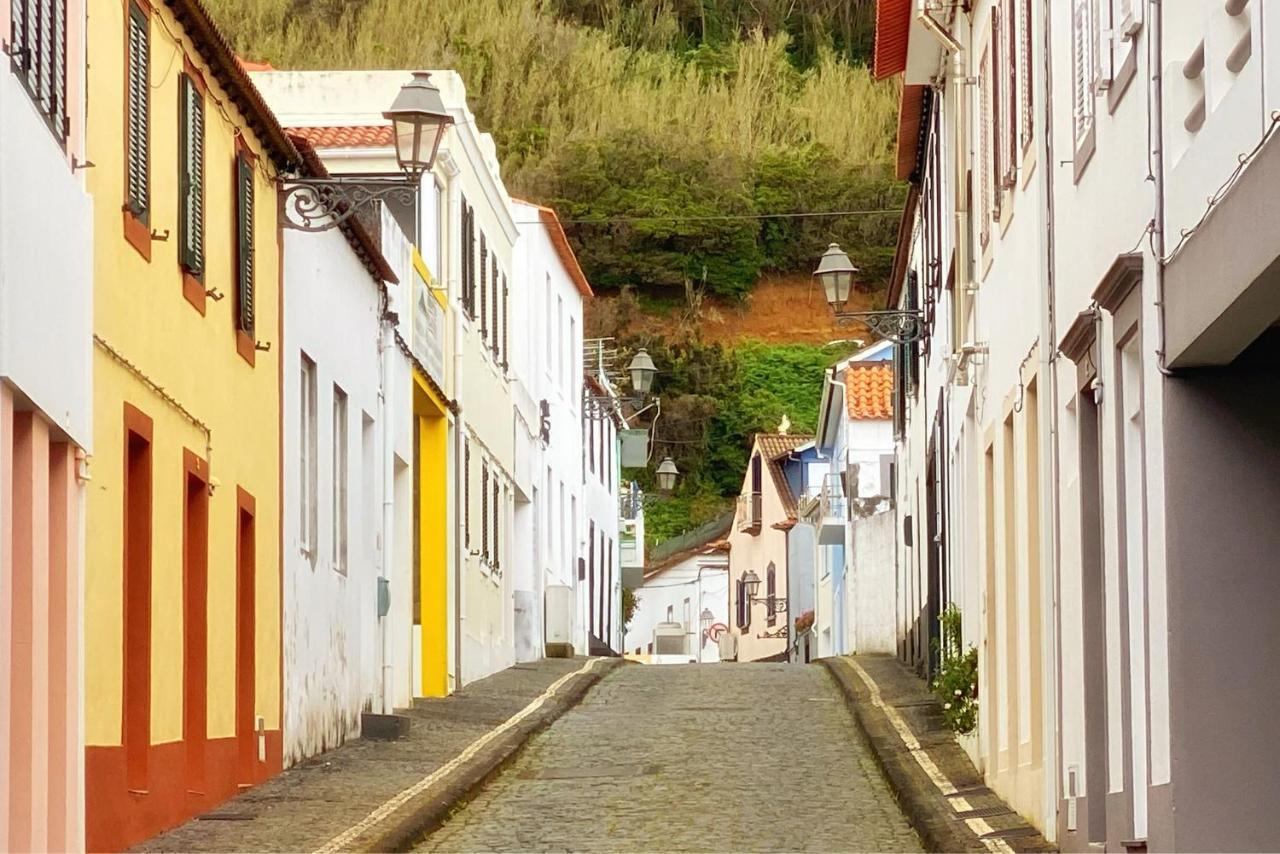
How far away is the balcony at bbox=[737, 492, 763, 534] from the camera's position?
60781 millimetres

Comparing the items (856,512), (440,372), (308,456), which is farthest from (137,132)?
(856,512)

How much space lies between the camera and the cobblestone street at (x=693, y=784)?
14023 millimetres

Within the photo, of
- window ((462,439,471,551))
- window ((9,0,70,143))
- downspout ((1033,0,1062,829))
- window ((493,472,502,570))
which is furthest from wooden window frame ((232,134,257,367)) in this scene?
window ((493,472,502,570))

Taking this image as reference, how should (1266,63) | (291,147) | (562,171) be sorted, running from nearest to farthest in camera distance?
(1266,63), (291,147), (562,171)

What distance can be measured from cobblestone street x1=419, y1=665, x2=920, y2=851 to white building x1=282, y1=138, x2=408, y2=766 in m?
1.55

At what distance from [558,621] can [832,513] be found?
902 cm

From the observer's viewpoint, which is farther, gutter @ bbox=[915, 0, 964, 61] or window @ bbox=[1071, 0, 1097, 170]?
gutter @ bbox=[915, 0, 964, 61]

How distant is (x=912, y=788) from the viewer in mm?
15680

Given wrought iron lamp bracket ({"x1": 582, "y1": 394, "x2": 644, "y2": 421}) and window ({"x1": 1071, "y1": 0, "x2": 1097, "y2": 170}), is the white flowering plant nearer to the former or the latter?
window ({"x1": 1071, "y1": 0, "x2": 1097, "y2": 170})

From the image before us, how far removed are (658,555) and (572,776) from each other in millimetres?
52132

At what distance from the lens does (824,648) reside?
47125 mm

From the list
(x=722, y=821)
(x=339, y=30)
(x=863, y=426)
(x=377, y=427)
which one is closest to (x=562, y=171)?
(x=339, y=30)

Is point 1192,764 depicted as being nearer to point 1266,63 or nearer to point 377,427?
point 1266,63

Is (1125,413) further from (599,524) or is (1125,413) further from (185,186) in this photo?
(599,524)
